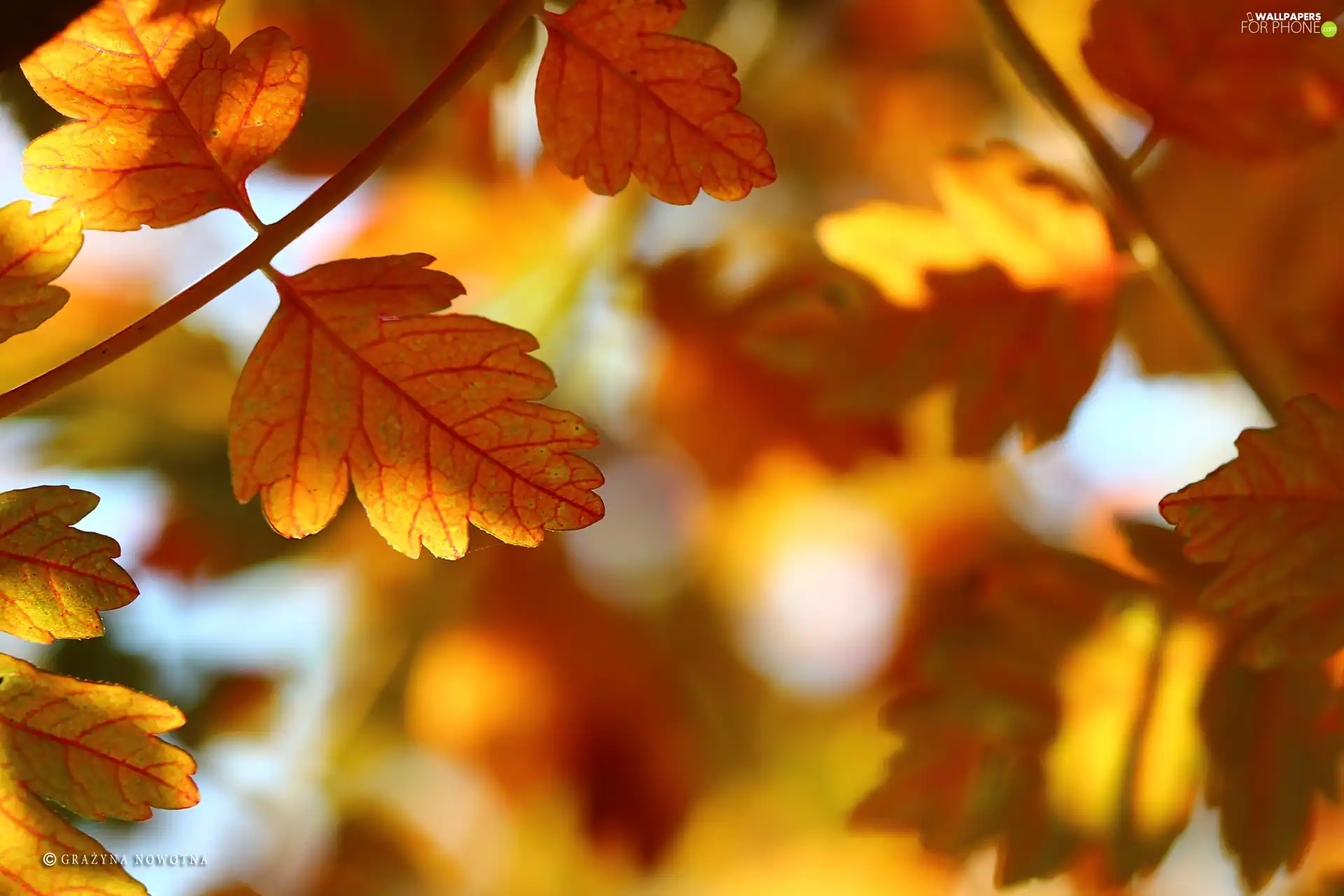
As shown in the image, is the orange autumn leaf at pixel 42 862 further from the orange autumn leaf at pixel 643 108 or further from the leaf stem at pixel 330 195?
the orange autumn leaf at pixel 643 108

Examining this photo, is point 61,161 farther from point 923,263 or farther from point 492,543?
point 923,263

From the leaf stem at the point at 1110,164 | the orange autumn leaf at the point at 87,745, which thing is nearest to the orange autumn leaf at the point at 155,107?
the orange autumn leaf at the point at 87,745

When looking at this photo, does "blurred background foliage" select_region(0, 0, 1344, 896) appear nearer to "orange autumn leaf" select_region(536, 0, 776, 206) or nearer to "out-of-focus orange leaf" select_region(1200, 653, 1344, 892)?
"out-of-focus orange leaf" select_region(1200, 653, 1344, 892)

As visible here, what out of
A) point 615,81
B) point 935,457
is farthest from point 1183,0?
point 935,457

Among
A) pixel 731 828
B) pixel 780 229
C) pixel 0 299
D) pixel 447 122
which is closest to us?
pixel 0 299

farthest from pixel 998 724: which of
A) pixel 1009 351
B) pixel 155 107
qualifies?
pixel 155 107

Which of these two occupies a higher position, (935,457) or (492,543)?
(935,457)

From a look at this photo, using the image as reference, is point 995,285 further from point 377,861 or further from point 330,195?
point 377,861
